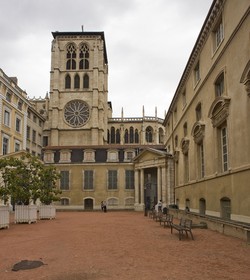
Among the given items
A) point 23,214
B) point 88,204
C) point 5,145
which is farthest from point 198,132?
point 88,204

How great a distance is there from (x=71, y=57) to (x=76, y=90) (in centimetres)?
731

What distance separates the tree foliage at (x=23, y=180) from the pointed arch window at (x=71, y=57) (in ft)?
140

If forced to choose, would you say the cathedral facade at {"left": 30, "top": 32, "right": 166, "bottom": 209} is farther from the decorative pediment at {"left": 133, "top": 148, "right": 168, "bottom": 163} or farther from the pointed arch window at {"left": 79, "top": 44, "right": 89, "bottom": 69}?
the decorative pediment at {"left": 133, "top": 148, "right": 168, "bottom": 163}

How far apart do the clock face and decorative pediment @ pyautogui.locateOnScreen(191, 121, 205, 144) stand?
4041cm

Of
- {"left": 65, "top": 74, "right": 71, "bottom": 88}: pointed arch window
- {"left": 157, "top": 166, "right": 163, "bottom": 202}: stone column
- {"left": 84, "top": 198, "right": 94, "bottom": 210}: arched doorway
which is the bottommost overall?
{"left": 84, "top": 198, "right": 94, "bottom": 210}: arched doorway

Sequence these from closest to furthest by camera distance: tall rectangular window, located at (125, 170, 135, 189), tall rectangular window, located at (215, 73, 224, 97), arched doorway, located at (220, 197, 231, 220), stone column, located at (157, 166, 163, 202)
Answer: arched doorway, located at (220, 197, 231, 220) → tall rectangular window, located at (215, 73, 224, 97) → stone column, located at (157, 166, 163, 202) → tall rectangular window, located at (125, 170, 135, 189)

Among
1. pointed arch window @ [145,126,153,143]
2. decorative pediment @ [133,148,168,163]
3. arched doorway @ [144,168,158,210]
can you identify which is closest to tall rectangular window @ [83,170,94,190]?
decorative pediment @ [133,148,168,163]

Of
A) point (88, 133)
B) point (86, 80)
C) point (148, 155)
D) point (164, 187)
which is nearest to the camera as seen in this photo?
point (164, 187)

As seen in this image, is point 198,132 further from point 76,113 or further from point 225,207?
point 76,113

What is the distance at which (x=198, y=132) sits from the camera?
2139 cm

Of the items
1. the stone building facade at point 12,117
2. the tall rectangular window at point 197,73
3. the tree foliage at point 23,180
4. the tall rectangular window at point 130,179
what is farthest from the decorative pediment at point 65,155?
the tall rectangular window at point 197,73

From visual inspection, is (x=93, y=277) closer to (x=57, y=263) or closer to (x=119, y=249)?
(x=57, y=263)

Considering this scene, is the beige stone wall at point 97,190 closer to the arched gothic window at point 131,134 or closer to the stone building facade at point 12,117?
the stone building facade at point 12,117

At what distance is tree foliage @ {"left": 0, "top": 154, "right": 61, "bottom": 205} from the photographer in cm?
2155
